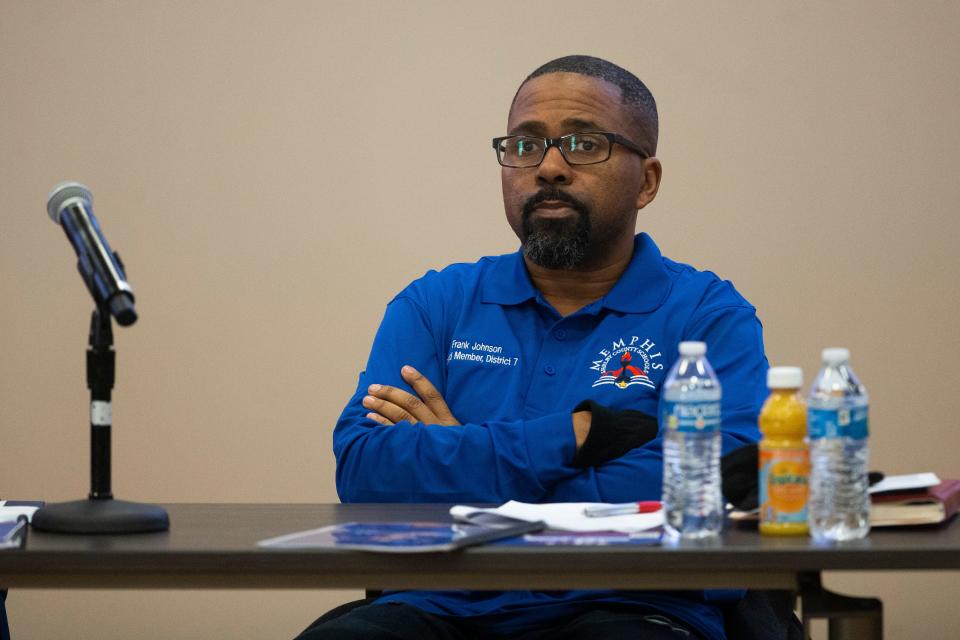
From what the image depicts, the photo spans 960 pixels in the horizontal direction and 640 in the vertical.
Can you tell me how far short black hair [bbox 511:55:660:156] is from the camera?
2.48m

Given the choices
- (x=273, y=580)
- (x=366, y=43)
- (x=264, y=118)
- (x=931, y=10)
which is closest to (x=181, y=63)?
(x=264, y=118)

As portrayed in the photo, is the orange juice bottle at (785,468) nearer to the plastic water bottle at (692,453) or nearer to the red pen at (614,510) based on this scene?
the plastic water bottle at (692,453)

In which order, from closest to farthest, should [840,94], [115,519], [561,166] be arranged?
[115,519] < [561,166] < [840,94]

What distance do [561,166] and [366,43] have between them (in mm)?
1575

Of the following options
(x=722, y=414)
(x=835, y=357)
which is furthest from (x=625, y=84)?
(x=835, y=357)

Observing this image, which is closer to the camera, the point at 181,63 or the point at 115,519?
the point at 115,519

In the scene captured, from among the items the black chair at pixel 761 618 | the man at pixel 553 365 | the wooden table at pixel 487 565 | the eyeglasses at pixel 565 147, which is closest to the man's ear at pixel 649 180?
the man at pixel 553 365

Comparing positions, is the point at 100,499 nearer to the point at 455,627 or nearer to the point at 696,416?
the point at 455,627

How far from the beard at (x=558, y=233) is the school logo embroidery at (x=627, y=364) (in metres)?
0.23

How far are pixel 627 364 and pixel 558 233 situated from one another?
316mm

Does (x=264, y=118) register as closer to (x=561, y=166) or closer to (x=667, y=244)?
(x=667, y=244)

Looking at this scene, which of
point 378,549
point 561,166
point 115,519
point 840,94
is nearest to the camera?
point 378,549

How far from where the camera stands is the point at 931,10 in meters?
3.66

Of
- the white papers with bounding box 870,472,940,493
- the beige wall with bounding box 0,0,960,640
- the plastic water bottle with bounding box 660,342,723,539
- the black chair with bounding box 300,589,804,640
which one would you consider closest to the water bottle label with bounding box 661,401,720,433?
the plastic water bottle with bounding box 660,342,723,539
